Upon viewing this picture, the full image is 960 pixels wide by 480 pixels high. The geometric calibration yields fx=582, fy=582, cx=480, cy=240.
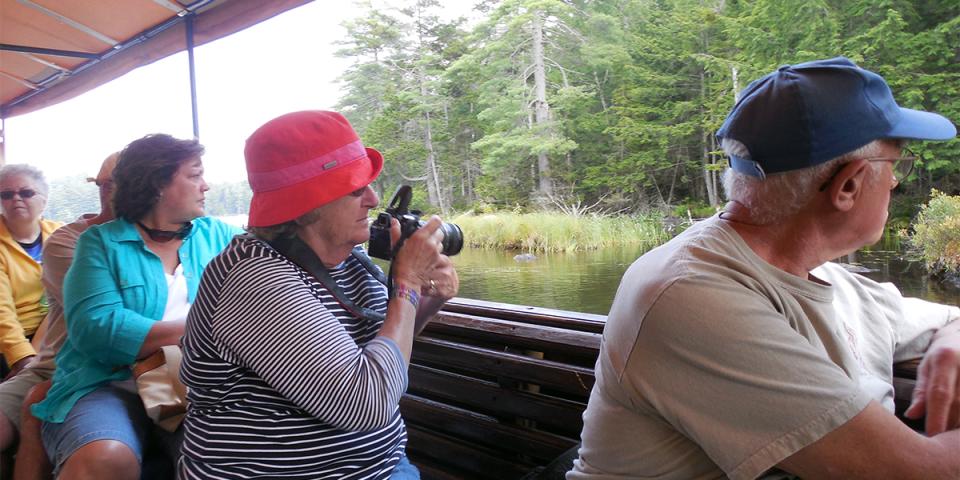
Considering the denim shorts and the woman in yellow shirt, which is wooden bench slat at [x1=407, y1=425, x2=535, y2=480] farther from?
the woman in yellow shirt

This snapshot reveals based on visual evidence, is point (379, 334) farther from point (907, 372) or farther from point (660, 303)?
point (907, 372)

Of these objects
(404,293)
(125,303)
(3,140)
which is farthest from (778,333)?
(3,140)

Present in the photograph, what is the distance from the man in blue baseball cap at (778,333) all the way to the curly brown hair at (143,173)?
1442 millimetres

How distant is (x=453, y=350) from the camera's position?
1.84 m

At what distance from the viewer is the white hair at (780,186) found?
85 cm

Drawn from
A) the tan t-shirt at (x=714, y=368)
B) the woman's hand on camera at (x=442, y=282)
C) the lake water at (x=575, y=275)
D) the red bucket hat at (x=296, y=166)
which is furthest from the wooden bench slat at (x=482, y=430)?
the red bucket hat at (x=296, y=166)

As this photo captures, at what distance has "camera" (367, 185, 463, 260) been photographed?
3.87ft

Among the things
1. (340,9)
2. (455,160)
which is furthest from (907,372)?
(340,9)

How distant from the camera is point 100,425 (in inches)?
56.9

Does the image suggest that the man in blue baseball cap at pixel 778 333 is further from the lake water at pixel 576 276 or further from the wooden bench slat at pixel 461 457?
the wooden bench slat at pixel 461 457

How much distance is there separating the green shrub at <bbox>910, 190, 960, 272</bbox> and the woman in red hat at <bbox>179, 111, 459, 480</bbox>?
1157 mm

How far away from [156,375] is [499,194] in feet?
5.15

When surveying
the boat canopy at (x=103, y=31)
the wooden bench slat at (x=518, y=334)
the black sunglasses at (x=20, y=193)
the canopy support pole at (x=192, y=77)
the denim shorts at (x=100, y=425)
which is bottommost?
the denim shorts at (x=100, y=425)

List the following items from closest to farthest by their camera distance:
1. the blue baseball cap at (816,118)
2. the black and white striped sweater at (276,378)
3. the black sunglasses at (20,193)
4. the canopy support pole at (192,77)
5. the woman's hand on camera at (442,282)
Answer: the blue baseball cap at (816,118), the black and white striped sweater at (276,378), the woman's hand on camera at (442,282), the black sunglasses at (20,193), the canopy support pole at (192,77)
